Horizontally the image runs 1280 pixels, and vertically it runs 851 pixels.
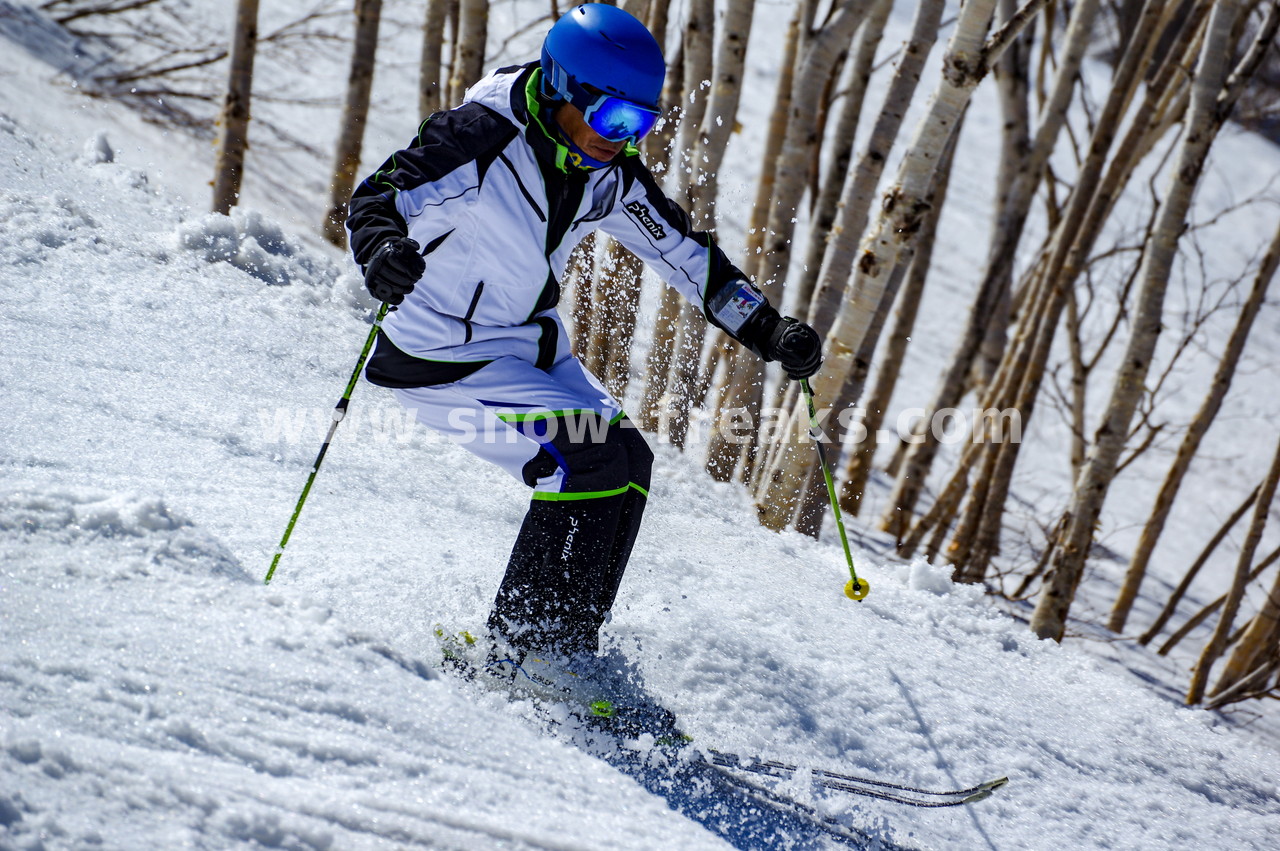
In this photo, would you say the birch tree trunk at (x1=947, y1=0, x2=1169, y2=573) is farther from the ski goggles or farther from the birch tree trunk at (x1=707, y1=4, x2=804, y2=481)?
the ski goggles

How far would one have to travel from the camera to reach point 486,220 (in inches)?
96.9

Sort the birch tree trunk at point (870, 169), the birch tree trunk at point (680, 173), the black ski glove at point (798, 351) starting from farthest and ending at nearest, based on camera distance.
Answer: the birch tree trunk at point (680, 173)
the birch tree trunk at point (870, 169)
the black ski glove at point (798, 351)

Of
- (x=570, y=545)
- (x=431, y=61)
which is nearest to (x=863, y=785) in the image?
(x=570, y=545)

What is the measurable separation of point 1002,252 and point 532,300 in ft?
20.7

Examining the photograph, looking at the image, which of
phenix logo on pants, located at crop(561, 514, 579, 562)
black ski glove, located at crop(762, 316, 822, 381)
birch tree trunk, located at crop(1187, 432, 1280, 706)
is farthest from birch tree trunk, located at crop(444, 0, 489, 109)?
birch tree trunk, located at crop(1187, 432, 1280, 706)

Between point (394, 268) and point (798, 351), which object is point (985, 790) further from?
point (394, 268)

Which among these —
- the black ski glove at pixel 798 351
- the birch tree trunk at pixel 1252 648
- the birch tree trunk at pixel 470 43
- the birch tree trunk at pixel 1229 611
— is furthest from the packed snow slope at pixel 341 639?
the birch tree trunk at pixel 1252 648

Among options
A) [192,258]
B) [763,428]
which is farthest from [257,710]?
[763,428]

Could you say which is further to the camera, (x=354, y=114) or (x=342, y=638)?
(x=354, y=114)

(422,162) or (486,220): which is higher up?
(422,162)

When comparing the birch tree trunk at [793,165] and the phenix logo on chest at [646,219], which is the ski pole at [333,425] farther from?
the birch tree trunk at [793,165]

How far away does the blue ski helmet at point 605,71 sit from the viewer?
2385 mm

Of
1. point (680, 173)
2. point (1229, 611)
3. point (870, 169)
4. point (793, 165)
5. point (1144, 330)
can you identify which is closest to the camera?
point (870, 169)

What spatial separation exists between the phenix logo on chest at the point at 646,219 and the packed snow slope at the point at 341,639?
3.96 feet
